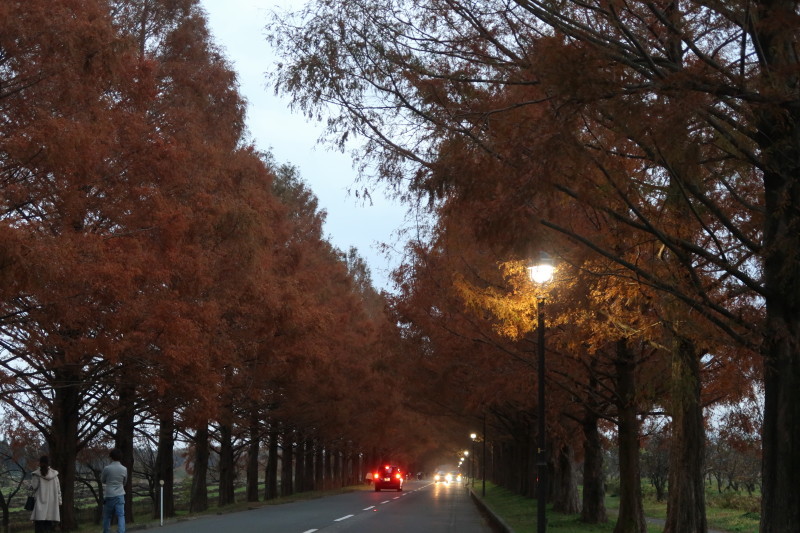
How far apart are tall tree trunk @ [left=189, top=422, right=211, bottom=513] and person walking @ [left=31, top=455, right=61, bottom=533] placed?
1502 centimetres

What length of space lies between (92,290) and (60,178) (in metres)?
2.08

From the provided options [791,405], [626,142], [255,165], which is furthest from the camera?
[255,165]

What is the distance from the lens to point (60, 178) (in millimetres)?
15648

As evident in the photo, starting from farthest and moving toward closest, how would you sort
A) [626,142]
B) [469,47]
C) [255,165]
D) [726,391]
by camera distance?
1. [255,165]
2. [726,391]
3. [626,142]
4. [469,47]

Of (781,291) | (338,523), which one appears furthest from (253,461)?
(781,291)

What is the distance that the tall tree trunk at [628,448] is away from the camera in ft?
61.3

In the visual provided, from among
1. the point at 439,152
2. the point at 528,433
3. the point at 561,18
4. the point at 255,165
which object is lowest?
the point at 528,433

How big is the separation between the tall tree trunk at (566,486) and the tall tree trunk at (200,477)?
12.0 m

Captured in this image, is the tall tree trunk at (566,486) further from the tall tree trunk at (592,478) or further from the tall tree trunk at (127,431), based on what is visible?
the tall tree trunk at (127,431)

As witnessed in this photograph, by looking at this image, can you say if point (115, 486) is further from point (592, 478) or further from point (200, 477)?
point (200, 477)

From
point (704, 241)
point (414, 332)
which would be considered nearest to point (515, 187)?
point (704, 241)

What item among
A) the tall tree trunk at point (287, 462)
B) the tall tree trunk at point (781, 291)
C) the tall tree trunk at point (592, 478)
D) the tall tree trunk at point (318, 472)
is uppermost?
the tall tree trunk at point (781, 291)

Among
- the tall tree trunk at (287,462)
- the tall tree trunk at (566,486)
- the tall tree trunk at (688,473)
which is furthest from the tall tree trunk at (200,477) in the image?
the tall tree trunk at (688,473)

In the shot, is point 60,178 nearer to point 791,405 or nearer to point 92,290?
point 92,290
